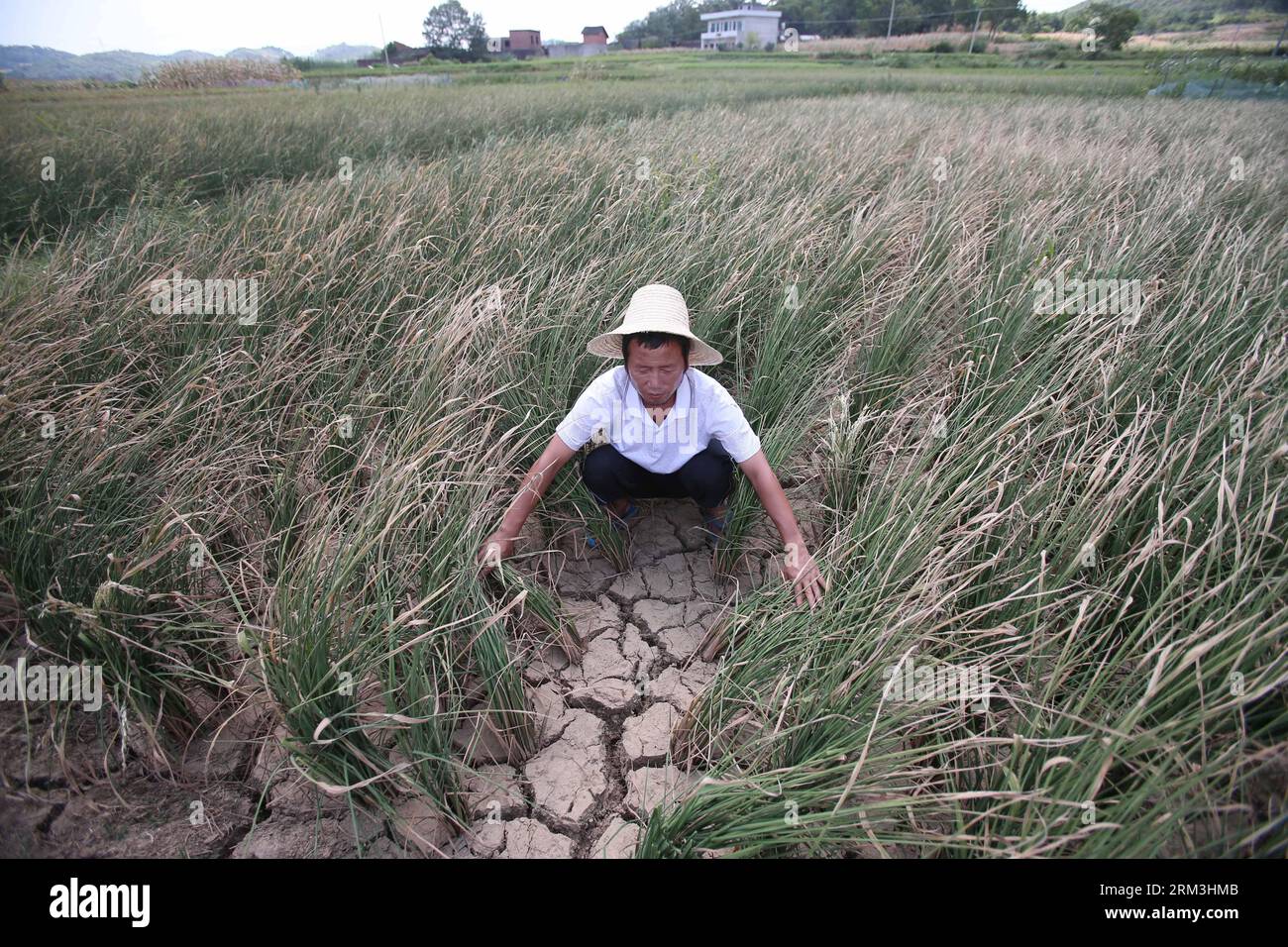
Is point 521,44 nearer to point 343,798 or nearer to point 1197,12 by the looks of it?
point 1197,12

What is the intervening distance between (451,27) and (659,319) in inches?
1579

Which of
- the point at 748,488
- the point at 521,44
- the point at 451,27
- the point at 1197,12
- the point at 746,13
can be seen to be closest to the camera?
the point at 748,488

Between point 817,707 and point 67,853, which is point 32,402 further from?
point 817,707

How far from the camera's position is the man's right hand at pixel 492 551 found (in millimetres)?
1687

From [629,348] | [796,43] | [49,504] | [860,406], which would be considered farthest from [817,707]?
[796,43]

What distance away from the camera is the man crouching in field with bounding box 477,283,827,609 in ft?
5.93

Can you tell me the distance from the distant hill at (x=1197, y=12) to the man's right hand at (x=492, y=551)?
2301cm

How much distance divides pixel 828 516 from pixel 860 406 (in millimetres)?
627

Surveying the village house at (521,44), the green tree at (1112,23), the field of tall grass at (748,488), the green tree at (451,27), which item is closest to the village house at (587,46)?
the village house at (521,44)

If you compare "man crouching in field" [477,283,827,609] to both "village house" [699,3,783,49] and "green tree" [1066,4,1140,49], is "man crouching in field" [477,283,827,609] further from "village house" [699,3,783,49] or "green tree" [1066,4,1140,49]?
"village house" [699,3,783,49]

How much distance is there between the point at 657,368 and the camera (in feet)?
5.96

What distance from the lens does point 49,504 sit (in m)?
1.65

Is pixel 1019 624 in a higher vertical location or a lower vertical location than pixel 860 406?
lower

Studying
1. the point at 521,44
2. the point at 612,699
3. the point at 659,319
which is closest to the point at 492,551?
the point at 612,699
